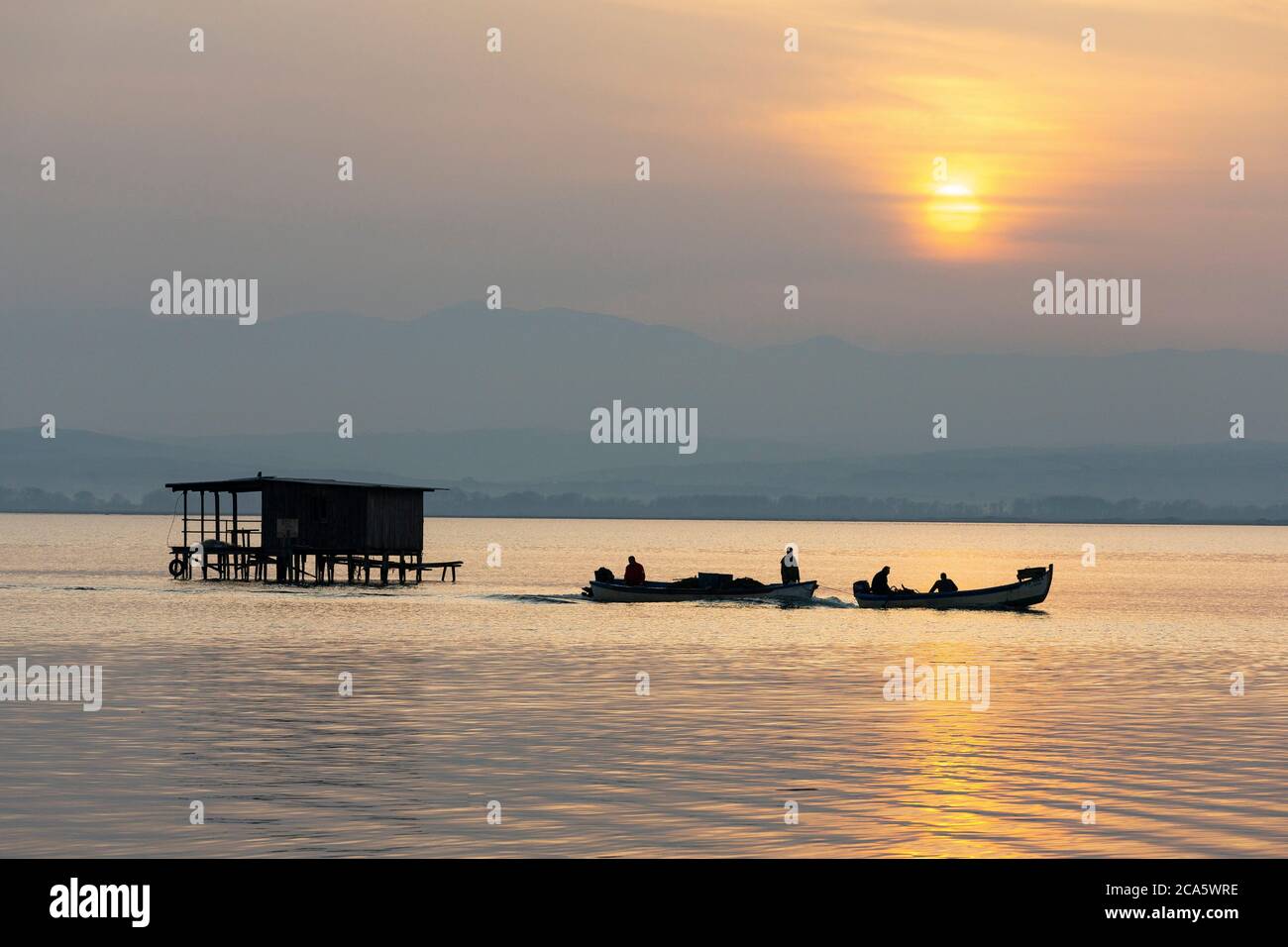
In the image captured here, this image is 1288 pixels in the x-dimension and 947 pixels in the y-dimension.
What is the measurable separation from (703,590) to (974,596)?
41.7 feet

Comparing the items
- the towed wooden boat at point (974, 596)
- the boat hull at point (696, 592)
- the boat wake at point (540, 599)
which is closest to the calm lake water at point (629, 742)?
the towed wooden boat at point (974, 596)

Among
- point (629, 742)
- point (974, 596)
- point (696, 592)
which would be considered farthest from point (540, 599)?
point (629, 742)

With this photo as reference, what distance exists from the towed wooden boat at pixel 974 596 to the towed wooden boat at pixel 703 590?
10.6ft

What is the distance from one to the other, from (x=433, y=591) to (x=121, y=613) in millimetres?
25775

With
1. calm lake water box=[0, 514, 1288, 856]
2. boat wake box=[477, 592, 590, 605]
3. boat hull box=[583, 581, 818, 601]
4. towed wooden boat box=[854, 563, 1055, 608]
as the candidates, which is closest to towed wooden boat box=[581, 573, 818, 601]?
boat hull box=[583, 581, 818, 601]

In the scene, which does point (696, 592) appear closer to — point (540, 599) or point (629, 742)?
point (540, 599)

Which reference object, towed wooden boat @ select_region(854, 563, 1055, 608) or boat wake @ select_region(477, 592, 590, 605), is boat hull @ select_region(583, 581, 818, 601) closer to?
towed wooden boat @ select_region(854, 563, 1055, 608)

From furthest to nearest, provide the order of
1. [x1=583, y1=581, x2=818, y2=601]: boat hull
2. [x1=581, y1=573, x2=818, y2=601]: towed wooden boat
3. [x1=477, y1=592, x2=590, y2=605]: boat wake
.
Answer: [x1=477, y1=592, x2=590, y2=605]: boat wake, [x1=581, y1=573, x2=818, y2=601]: towed wooden boat, [x1=583, y1=581, x2=818, y2=601]: boat hull

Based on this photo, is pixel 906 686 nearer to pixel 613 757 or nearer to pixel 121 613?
pixel 613 757

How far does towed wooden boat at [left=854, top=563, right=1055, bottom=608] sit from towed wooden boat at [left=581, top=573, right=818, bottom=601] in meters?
3.24

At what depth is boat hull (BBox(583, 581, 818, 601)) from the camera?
7150 cm

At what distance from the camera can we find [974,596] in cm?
7062
